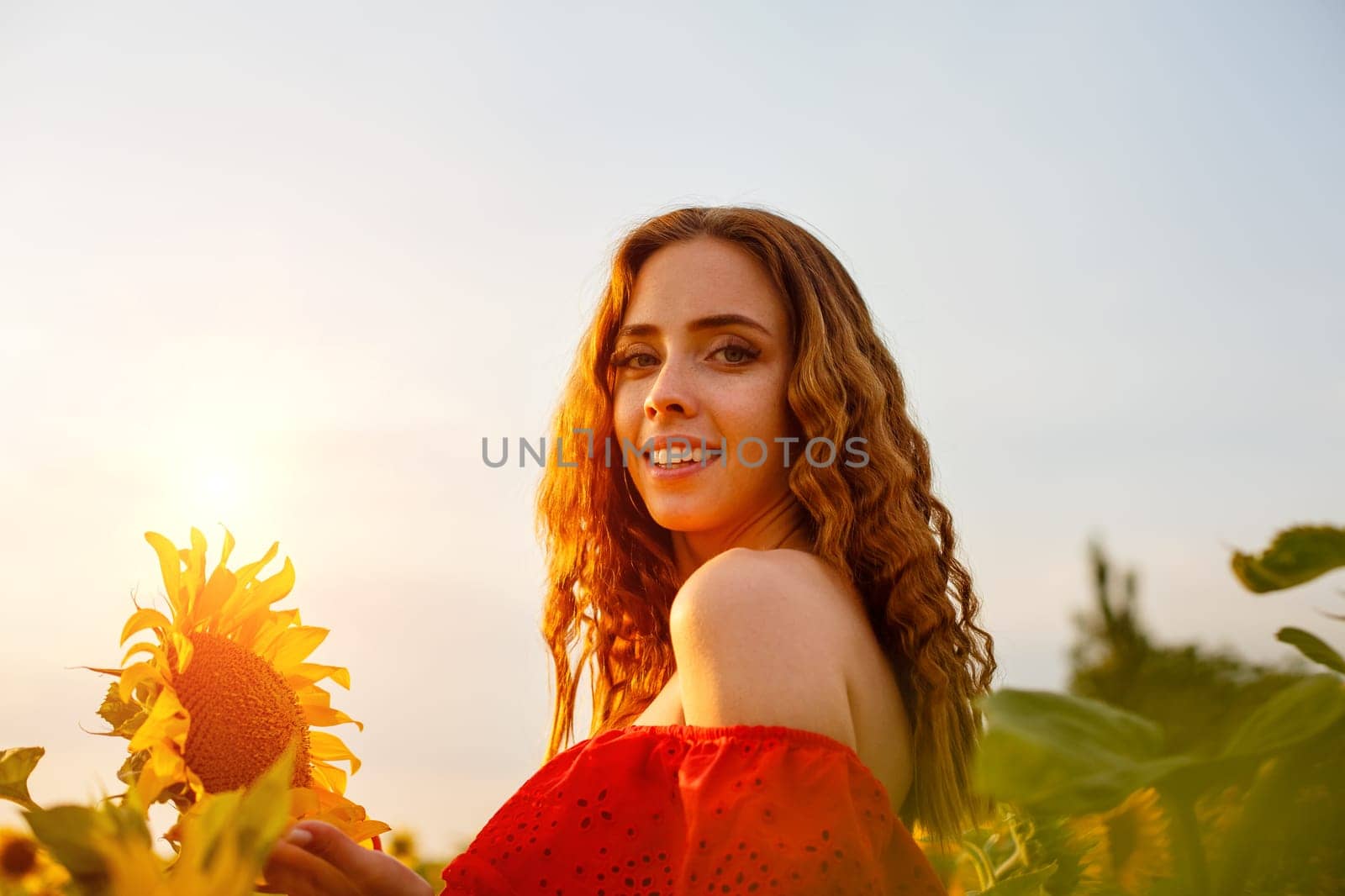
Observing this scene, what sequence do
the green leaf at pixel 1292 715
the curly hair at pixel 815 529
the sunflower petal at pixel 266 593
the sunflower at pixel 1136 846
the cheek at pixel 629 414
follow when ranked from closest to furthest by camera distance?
the green leaf at pixel 1292 715 → the sunflower at pixel 1136 846 → the sunflower petal at pixel 266 593 → the curly hair at pixel 815 529 → the cheek at pixel 629 414

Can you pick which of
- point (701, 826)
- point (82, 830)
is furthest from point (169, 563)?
point (82, 830)

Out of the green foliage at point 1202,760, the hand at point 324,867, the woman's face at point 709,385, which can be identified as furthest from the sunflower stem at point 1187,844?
the woman's face at point 709,385

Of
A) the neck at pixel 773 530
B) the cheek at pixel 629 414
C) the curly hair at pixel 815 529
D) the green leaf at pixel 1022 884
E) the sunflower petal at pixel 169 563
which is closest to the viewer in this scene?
the green leaf at pixel 1022 884

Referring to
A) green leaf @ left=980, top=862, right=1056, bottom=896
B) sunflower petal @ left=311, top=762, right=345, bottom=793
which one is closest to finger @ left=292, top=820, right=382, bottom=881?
sunflower petal @ left=311, top=762, right=345, bottom=793

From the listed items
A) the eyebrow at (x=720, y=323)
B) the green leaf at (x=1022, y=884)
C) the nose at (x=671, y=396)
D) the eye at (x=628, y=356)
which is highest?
the eyebrow at (x=720, y=323)

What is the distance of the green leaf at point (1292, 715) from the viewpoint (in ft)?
1.31

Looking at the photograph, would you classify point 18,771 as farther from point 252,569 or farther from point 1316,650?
point 1316,650

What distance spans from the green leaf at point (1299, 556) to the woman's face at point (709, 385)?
1.69 m

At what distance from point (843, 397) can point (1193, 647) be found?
6.22 ft

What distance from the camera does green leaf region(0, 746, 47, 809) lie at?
0.87 m

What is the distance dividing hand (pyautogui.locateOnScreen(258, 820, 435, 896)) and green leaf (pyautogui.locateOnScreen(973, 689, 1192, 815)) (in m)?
0.93

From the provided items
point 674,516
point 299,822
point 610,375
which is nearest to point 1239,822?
point 299,822

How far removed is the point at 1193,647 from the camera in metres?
0.40

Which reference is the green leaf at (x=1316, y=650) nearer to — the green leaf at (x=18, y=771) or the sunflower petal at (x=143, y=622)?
the green leaf at (x=18, y=771)
